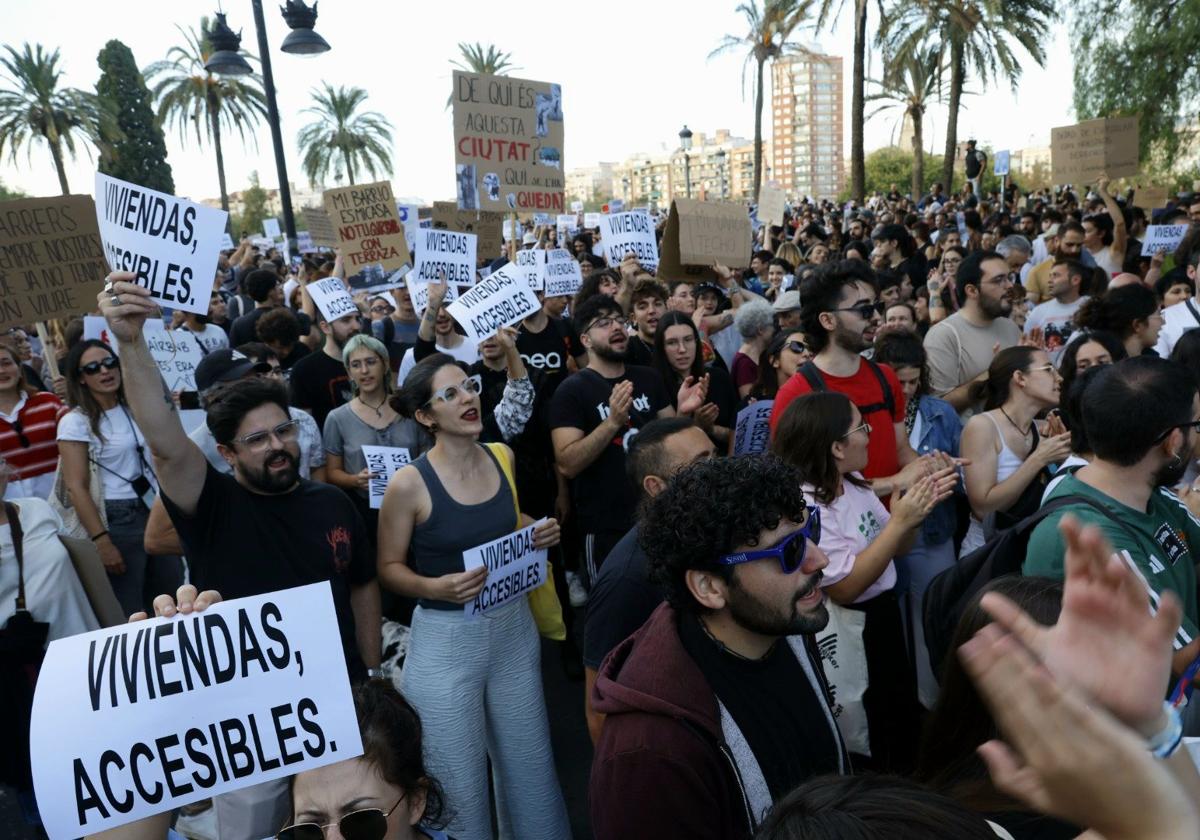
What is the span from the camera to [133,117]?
45.1m

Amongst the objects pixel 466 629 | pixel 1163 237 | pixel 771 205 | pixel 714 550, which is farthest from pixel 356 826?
pixel 771 205

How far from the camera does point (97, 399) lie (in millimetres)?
4504

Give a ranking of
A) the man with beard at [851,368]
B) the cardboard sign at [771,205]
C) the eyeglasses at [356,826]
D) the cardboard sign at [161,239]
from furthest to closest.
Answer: the cardboard sign at [771,205]
the man with beard at [851,368]
the cardboard sign at [161,239]
the eyeglasses at [356,826]

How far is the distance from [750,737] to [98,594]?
8.13ft

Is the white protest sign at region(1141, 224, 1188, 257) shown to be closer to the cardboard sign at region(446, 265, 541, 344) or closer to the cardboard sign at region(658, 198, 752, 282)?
the cardboard sign at region(658, 198, 752, 282)

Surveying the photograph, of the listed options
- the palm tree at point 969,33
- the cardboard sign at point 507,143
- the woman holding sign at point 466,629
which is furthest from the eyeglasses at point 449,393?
Result: the palm tree at point 969,33

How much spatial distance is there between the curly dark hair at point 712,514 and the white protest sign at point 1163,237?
768cm

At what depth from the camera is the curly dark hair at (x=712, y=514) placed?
6.85 feet

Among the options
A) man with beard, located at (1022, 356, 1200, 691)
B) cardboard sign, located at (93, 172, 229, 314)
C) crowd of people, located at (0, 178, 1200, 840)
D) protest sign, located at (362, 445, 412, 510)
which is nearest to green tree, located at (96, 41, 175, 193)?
crowd of people, located at (0, 178, 1200, 840)

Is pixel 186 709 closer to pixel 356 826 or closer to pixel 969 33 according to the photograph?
pixel 356 826

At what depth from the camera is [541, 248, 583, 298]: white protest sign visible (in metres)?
7.92

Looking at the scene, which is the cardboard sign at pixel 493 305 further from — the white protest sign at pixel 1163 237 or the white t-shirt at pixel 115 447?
the white protest sign at pixel 1163 237

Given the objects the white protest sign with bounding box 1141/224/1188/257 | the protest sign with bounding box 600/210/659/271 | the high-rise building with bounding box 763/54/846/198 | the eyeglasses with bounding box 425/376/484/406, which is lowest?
the eyeglasses with bounding box 425/376/484/406

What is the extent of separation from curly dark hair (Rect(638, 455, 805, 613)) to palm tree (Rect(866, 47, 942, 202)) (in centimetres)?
2880
